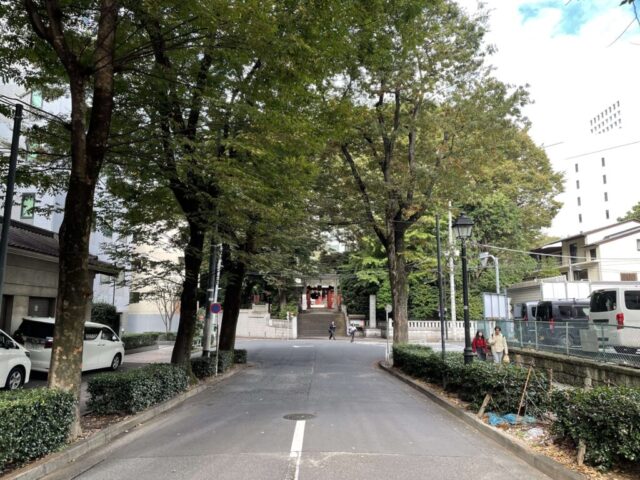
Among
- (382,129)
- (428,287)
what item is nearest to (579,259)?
(428,287)

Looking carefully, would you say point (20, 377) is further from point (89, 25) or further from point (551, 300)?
point (551, 300)

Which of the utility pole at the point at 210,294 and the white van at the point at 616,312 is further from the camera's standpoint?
the utility pole at the point at 210,294

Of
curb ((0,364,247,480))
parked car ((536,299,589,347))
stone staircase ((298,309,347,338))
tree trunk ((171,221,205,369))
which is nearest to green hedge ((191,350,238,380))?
tree trunk ((171,221,205,369))

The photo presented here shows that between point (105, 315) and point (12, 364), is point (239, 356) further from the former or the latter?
point (12, 364)

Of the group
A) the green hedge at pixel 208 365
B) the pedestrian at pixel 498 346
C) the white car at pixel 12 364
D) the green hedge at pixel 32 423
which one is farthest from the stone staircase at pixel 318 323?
the green hedge at pixel 32 423

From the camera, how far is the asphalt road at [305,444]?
19.7 feet

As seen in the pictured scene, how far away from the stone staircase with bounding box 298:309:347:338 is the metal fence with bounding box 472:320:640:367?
26.1m

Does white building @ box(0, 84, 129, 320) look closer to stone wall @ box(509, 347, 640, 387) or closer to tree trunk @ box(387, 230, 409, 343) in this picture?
tree trunk @ box(387, 230, 409, 343)

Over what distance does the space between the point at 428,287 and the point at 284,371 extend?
24940 mm

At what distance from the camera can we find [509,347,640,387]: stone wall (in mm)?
11753

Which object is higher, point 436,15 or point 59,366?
point 436,15

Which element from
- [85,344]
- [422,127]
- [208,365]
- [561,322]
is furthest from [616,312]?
[85,344]

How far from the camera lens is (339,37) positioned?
895cm

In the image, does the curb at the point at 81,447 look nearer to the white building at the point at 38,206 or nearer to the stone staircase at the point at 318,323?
the white building at the point at 38,206
